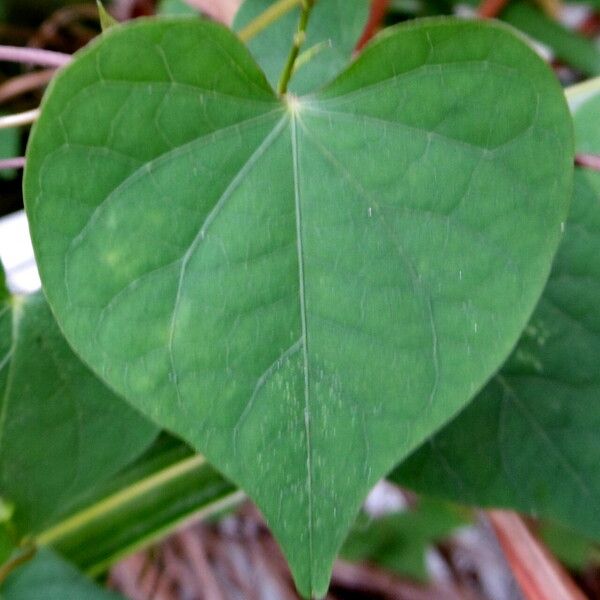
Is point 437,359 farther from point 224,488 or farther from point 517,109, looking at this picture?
point 224,488

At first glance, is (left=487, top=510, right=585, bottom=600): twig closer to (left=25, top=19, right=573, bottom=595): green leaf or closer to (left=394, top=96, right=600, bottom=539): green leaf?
(left=394, top=96, right=600, bottom=539): green leaf

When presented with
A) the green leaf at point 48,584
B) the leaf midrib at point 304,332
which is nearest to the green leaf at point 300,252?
the leaf midrib at point 304,332

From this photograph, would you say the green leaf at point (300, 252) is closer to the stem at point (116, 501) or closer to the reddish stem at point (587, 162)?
the reddish stem at point (587, 162)

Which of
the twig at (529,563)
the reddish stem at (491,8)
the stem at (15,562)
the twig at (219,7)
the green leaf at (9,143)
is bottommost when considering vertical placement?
the twig at (529,563)

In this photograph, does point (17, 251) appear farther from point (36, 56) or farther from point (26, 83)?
point (36, 56)

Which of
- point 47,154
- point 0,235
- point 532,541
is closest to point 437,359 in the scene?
point 47,154

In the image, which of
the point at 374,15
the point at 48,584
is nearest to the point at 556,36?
the point at 374,15
